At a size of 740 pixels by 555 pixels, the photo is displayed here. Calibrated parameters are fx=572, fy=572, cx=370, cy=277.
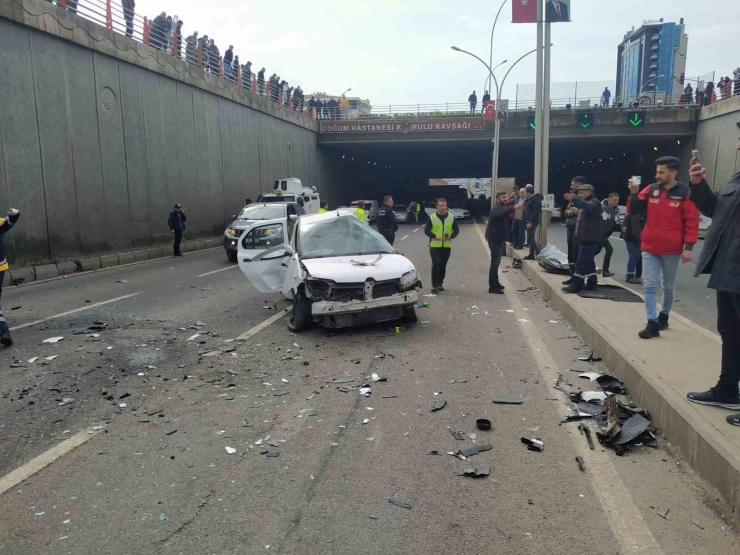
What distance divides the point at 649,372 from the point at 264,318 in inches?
223

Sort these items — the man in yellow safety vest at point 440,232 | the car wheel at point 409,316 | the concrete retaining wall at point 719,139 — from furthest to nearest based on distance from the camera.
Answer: the concrete retaining wall at point 719,139, the man in yellow safety vest at point 440,232, the car wheel at point 409,316

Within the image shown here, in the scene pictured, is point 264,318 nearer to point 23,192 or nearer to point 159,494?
point 159,494

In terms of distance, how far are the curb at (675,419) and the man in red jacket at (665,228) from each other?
2.36 ft

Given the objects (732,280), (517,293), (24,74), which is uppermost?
(24,74)

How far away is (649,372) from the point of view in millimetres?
5070

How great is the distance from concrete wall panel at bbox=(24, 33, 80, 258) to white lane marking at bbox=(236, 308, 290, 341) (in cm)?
1010

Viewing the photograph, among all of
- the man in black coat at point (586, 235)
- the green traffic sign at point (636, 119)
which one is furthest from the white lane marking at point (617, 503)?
the green traffic sign at point (636, 119)

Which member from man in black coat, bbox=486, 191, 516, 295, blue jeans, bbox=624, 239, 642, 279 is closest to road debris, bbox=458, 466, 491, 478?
man in black coat, bbox=486, 191, 516, 295

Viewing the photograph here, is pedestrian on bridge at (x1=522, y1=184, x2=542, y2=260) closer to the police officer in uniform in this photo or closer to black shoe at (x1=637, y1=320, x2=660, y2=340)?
the police officer in uniform

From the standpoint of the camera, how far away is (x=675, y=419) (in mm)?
4180

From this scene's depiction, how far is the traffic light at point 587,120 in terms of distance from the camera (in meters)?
35.9

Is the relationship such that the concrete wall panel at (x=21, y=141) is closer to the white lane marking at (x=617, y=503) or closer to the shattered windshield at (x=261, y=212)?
the shattered windshield at (x=261, y=212)

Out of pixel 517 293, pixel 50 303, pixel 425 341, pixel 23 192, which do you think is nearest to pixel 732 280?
pixel 425 341

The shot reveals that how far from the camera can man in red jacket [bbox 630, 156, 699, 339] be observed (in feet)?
20.5
